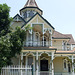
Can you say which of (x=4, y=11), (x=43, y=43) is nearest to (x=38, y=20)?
(x=43, y=43)

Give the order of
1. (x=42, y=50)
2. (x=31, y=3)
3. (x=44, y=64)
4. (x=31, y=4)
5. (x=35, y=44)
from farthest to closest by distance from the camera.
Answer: (x=31, y=3) → (x=31, y=4) → (x=44, y=64) → (x=35, y=44) → (x=42, y=50)

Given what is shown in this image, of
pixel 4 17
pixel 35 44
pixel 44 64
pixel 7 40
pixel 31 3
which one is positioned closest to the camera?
pixel 7 40

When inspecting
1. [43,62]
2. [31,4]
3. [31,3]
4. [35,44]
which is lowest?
[43,62]

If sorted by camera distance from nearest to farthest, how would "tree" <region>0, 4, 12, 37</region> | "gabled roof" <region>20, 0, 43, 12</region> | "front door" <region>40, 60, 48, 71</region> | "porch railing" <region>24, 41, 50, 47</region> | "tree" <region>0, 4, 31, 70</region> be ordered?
"tree" <region>0, 4, 31, 70</region> < "tree" <region>0, 4, 12, 37</region> < "porch railing" <region>24, 41, 50, 47</region> < "front door" <region>40, 60, 48, 71</region> < "gabled roof" <region>20, 0, 43, 12</region>

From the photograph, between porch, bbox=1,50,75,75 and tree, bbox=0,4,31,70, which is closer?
tree, bbox=0,4,31,70

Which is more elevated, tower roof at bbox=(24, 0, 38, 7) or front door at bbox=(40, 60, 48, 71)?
tower roof at bbox=(24, 0, 38, 7)

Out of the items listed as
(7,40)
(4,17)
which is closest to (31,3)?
(4,17)

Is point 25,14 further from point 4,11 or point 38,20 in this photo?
point 4,11

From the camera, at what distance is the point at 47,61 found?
2430cm

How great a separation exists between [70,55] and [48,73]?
4.23 m

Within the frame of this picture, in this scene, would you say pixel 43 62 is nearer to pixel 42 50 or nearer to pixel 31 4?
pixel 42 50

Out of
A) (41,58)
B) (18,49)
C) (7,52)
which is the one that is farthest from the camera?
(41,58)

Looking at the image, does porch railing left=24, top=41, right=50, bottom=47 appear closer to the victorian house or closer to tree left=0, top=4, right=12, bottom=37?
the victorian house

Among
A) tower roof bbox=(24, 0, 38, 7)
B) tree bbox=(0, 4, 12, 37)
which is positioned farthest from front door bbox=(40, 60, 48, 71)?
tower roof bbox=(24, 0, 38, 7)
